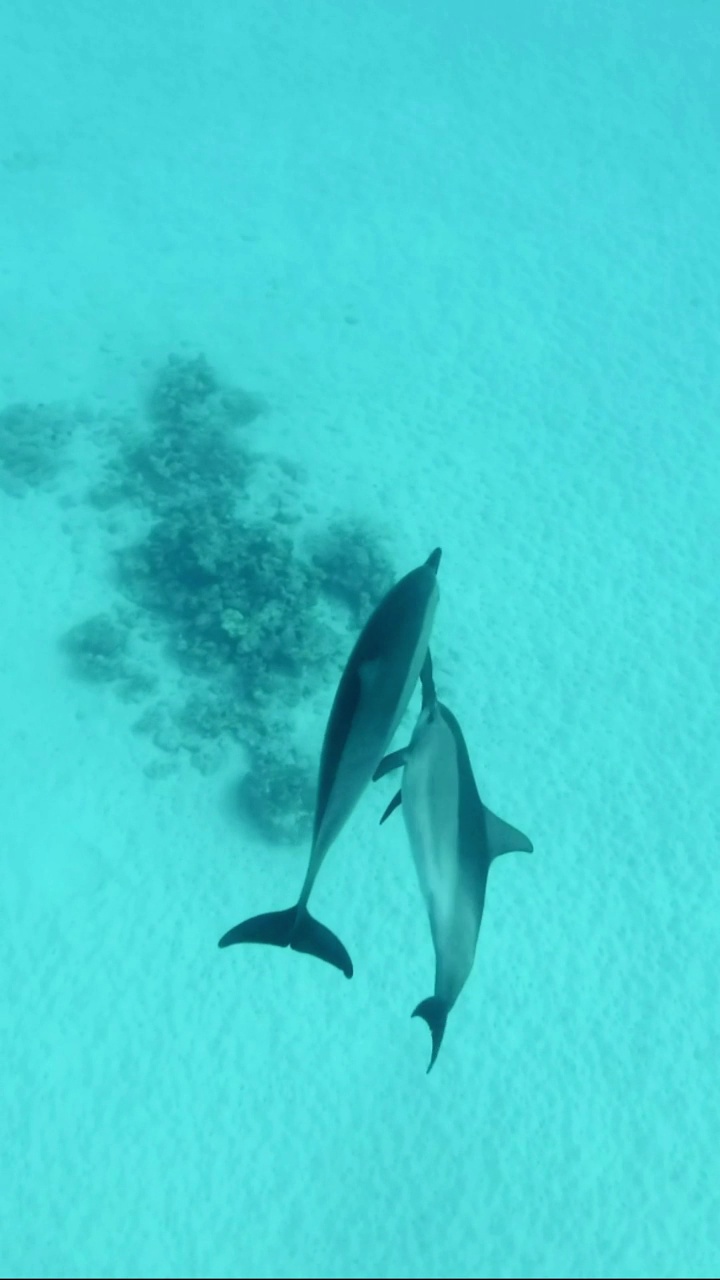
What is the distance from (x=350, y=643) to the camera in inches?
365

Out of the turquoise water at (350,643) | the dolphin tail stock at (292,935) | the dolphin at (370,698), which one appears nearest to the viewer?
the dolphin at (370,698)

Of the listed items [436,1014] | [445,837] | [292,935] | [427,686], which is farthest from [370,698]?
[292,935]

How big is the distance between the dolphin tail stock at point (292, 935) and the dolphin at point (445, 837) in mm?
582

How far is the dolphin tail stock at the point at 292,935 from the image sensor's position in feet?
12.3

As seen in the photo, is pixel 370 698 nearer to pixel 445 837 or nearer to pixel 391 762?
pixel 391 762

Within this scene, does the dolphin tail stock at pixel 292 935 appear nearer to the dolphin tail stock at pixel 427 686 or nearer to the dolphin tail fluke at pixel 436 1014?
the dolphin tail fluke at pixel 436 1014

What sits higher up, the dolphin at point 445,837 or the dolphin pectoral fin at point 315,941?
the dolphin at point 445,837

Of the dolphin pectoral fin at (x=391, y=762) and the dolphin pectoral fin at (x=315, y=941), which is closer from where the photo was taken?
the dolphin pectoral fin at (x=391, y=762)

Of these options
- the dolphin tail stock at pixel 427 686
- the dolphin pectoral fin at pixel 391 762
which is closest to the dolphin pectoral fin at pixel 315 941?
the dolphin pectoral fin at pixel 391 762

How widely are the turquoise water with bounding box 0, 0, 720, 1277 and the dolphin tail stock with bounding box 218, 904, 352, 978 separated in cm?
366

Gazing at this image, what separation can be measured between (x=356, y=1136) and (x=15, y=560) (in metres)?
6.73

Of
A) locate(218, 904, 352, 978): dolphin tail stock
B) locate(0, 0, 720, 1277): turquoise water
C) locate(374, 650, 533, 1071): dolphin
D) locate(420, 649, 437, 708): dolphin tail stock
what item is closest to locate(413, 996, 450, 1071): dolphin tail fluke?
locate(374, 650, 533, 1071): dolphin

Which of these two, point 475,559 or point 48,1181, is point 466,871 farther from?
point 475,559

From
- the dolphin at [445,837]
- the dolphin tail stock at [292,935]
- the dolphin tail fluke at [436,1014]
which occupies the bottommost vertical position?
the dolphin tail stock at [292,935]
